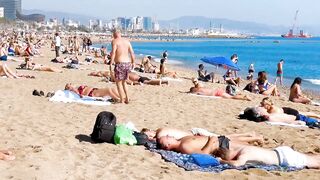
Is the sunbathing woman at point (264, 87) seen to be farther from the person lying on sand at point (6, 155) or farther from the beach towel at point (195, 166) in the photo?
the person lying on sand at point (6, 155)

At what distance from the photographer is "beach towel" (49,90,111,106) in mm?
9395

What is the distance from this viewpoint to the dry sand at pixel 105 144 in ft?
16.9

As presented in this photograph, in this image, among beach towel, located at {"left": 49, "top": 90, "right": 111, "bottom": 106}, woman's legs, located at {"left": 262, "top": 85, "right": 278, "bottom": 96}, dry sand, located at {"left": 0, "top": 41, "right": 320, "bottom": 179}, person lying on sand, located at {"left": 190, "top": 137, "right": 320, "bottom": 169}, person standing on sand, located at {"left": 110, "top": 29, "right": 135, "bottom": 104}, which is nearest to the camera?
dry sand, located at {"left": 0, "top": 41, "right": 320, "bottom": 179}

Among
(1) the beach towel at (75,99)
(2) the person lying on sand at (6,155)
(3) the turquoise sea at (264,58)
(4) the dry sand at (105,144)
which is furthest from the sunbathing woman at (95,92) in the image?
(3) the turquoise sea at (264,58)

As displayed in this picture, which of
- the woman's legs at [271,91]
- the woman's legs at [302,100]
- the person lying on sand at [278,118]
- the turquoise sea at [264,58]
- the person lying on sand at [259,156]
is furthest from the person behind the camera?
the turquoise sea at [264,58]

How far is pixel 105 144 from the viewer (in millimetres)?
6195

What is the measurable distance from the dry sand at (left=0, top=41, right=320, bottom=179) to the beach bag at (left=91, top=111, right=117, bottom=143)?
4.0 inches

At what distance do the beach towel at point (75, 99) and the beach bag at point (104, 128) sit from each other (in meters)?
3.16

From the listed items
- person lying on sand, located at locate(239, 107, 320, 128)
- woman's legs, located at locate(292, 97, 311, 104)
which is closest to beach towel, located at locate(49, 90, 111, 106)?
person lying on sand, located at locate(239, 107, 320, 128)

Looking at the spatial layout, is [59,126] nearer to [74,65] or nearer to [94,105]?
[94,105]

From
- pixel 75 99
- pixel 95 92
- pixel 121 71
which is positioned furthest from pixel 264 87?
pixel 75 99

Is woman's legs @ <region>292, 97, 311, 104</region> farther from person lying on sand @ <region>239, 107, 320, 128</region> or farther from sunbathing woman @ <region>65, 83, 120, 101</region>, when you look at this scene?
sunbathing woman @ <region>65, 83, 120, 101</region>

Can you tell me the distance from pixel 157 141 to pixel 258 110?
3061 millimetres

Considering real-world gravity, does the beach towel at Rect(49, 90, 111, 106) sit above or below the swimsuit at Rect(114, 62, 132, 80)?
below
